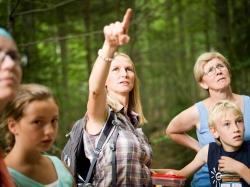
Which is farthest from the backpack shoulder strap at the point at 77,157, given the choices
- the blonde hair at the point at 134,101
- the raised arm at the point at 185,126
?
the raised arm at the point at 185,126

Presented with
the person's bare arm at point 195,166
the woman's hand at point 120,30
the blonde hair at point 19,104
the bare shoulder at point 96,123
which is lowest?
the person's bare arm at point 195,166

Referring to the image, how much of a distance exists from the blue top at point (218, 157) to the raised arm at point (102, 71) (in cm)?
99

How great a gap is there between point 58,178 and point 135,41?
9.81 metres

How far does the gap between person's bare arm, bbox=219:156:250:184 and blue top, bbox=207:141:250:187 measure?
0.20ft

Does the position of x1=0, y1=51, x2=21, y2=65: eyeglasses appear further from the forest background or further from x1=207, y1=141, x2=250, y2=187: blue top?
x1=207, y1=141, x2=250, y2=187: blue top

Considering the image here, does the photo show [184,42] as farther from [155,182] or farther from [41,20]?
[155,182]

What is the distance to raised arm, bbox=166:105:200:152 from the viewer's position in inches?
158

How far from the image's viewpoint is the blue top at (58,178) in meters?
2.02

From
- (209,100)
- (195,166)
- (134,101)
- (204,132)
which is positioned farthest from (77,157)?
(209,100)

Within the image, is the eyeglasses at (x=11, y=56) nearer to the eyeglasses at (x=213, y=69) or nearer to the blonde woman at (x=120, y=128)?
the blonde woman at (x=120, y=128)

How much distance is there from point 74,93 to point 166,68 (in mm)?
3722

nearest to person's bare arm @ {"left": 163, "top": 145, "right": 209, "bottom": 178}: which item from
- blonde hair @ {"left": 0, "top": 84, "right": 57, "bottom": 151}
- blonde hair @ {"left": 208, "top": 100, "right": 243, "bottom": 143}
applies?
blonde hair @ {"left": 208, "top": 100, "right": 243, "bottom": 143}

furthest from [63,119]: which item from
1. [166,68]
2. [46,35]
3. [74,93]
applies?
[166,68]

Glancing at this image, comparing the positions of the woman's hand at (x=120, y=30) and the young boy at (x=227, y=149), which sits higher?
the woman's hand at (x=120, y=30)
